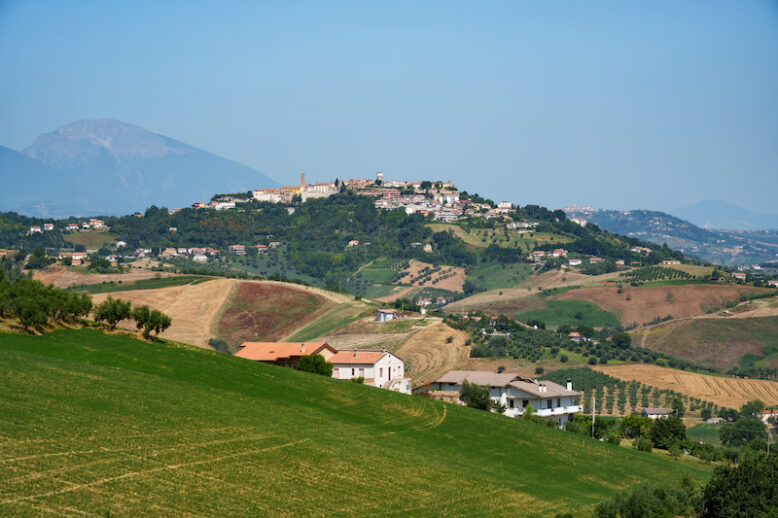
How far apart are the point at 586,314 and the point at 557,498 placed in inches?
5397

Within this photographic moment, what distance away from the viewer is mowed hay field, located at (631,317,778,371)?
13675 cm

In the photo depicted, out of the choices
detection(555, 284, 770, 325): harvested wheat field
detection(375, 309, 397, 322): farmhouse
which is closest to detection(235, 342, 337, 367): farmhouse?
detection(375, 309, 397, 322): farmhouse

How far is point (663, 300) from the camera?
582ft

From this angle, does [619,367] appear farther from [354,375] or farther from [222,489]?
[222,489]

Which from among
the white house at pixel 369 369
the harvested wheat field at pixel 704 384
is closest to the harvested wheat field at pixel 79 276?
the white house at pixel 369 369

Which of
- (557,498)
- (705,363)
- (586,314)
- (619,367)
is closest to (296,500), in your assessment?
(557,498)

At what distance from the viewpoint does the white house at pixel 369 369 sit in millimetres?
81000

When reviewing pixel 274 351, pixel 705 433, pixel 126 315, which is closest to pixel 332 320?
pixel 274 351

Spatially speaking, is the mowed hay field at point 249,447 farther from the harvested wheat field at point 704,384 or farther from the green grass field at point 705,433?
the harvested wheat field at point 704,384

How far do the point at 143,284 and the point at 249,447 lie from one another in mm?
116052

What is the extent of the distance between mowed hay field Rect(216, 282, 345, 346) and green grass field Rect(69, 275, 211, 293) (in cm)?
933

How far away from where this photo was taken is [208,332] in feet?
438

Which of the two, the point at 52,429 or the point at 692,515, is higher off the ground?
the point at 52,429

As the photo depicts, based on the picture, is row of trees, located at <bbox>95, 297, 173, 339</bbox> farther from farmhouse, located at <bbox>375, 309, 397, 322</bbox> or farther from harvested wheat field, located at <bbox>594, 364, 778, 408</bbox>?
farmhouse, located at <bbox>375, 309, 397, 322</bbox>
